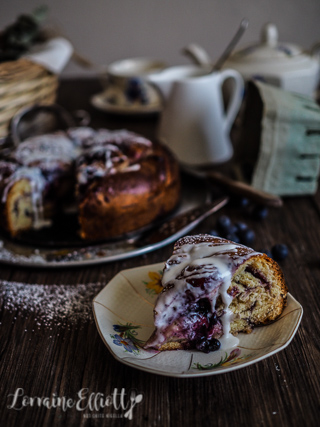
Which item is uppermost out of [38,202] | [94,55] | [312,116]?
[312,116]

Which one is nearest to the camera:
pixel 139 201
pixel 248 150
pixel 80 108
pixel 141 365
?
pixel 141 365

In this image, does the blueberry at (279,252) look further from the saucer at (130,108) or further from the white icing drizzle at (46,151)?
the saucer at (130,108)

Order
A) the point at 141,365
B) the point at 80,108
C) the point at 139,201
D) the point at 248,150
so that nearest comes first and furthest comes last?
the point at 141,365, the point at 139,201, the point at 248,150, the point at 80,108

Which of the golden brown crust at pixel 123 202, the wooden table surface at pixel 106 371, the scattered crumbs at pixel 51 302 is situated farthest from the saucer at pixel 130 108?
the scattered crumbs at pixel 51 302

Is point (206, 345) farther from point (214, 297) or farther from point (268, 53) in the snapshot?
point (268, 53)

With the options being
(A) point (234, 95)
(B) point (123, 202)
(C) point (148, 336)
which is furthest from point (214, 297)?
(A) point (234, 95)

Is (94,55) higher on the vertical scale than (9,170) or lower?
lower

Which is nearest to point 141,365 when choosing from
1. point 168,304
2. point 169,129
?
point 168,304

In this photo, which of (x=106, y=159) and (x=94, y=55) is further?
(x=94, y=55)

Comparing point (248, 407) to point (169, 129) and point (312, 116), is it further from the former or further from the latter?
point (169, 129)
